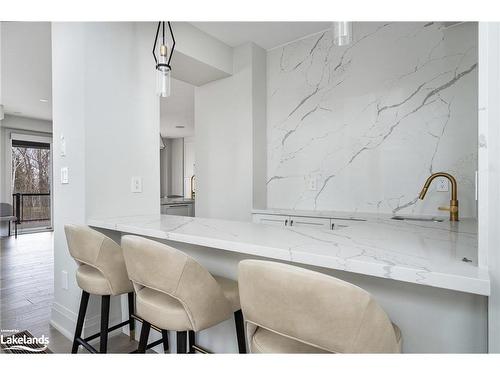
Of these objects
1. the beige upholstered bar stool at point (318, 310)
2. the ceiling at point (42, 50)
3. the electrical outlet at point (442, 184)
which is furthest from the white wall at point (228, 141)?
the beige upholstered bar stool at point (318, 310)

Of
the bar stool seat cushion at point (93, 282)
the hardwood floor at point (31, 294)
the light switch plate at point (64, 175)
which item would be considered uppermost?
the light switch plate at point (64, 175)

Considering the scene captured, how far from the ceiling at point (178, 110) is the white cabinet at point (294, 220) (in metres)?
2.46

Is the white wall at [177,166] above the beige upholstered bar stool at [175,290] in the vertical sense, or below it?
above

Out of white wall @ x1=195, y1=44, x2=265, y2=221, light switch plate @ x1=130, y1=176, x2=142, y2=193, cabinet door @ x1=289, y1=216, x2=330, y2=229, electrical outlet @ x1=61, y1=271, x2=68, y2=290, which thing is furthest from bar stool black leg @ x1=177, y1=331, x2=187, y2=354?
white wall @ x1=195, y1=44, x2=265, y2=221

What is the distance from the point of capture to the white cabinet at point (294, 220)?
7.84 ft

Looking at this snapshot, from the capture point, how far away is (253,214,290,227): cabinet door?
263cm

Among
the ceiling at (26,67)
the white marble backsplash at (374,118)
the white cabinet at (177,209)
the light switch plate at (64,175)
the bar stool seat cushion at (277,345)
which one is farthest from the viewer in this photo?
the white cabinet at (177,209)

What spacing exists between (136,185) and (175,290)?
1.35 metres

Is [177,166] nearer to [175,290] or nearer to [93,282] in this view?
[93,282]

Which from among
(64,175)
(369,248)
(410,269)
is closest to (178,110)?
(64,175)

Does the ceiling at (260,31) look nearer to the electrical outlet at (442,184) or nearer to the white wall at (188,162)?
the electrical outlet at (442,184)

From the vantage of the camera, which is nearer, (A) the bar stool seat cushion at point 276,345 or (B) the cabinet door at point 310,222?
(A) the bar stool seat cushion at point 276,345

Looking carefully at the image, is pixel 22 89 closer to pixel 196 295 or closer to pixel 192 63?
pixel 192 63
